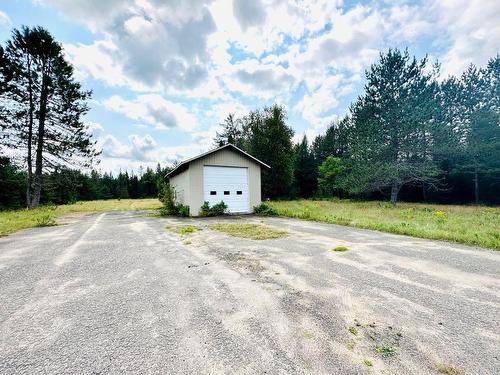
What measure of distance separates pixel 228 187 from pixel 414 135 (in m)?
16.3

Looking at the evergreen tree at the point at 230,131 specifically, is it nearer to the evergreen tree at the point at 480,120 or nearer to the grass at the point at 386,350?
the evergreen tree at the point at 480,120

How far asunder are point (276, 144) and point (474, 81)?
20238 mm

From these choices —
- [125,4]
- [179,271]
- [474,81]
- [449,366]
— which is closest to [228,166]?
[125,4]

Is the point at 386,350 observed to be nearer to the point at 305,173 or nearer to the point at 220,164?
the point at 220,164

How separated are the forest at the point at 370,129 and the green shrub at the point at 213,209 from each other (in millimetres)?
4876

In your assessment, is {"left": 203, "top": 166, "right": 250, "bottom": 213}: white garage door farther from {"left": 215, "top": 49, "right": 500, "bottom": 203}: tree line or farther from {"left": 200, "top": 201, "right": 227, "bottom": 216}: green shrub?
{"left": 215, "top": 49, "right": 500, "bottom": 203}: tree line

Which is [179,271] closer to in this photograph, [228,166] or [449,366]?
[449,366]

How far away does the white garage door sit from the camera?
13586 mm

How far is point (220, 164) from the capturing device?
45.6 feet

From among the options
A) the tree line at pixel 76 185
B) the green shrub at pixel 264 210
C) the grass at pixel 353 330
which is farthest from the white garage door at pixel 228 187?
the grass at pixel 353 330

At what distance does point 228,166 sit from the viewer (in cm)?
1418

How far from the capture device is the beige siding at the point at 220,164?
43.2ft

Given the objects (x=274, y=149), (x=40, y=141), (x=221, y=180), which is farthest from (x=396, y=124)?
(x=40, y=141)

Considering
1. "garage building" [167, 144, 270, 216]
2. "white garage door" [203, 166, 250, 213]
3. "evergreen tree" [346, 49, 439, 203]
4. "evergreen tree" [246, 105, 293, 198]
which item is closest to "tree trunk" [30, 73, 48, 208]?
"garage building" [167, 144, 270, 216]
